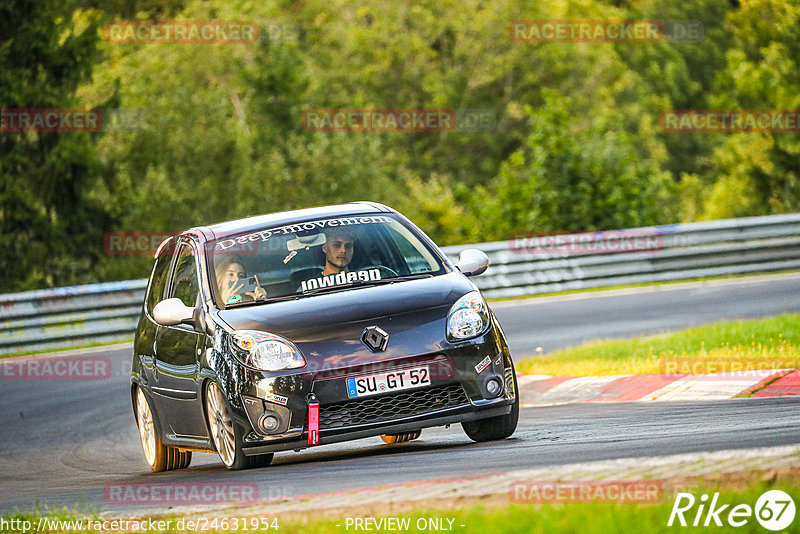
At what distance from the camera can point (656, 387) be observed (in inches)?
422

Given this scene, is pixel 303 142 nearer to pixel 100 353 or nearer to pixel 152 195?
pixel 152 195

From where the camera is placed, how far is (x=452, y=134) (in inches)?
2237

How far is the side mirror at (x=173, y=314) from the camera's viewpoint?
8484mm

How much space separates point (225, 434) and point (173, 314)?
94 centimetres

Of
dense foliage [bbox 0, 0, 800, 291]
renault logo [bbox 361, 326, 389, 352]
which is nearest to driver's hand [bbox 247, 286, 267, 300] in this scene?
renault logo [bbox 361, 326, 389, 352]

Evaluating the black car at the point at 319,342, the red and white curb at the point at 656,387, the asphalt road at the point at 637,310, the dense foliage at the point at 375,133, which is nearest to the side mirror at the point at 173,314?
the black car at the point at 319,342

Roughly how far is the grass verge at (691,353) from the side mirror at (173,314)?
14.6 ft

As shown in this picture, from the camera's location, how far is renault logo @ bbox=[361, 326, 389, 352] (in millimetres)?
7684

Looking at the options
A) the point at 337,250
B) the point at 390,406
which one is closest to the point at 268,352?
the point at 390,406

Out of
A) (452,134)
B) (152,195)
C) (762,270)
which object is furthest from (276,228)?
(452,134)

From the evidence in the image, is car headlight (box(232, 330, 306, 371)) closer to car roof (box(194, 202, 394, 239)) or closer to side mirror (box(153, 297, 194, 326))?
side mirror (box(153, 297, 194, 326))

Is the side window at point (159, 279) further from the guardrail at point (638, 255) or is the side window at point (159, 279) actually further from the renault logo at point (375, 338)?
the guardrail at point (638, 255)

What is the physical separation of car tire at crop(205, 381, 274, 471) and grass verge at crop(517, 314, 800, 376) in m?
4.37

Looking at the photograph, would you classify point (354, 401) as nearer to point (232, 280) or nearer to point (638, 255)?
point (232, 280)
